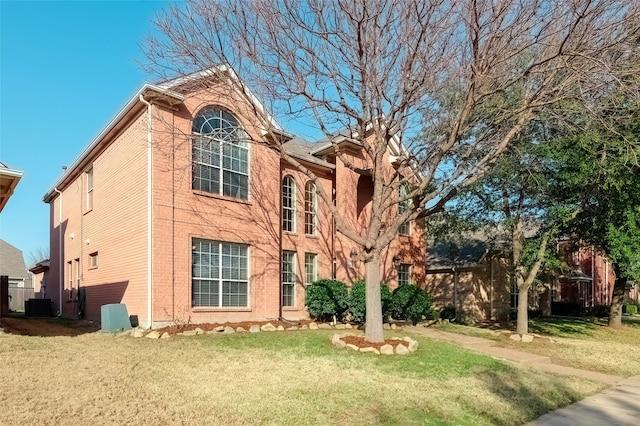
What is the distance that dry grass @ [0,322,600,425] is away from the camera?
685 cm

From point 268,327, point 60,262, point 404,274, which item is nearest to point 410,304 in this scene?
point 404,274

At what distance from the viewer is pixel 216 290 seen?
51.9 feet

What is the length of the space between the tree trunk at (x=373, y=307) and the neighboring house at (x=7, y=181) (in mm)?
8953

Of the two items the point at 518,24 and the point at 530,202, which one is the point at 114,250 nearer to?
the point at 518,24

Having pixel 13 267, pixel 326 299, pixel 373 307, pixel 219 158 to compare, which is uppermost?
pixel 219 158

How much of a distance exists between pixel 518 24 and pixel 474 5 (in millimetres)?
1320

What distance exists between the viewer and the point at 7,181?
13156mm

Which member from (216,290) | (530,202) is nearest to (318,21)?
(216,290)

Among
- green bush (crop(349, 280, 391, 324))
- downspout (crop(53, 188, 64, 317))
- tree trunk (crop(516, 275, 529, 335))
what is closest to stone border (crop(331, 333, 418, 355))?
green bush (crop(349, 280, 391, 324))

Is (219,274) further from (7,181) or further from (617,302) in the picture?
(617,302)

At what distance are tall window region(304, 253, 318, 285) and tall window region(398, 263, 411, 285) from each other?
5.07 metres

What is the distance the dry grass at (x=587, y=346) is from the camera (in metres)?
13.7

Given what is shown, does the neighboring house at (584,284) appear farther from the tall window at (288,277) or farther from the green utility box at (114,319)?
the green utility box at (114,319)

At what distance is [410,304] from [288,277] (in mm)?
4947
